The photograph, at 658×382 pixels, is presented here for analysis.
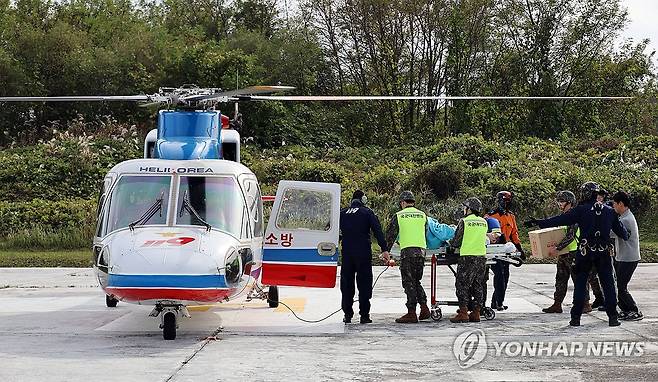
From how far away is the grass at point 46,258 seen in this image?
22.4m

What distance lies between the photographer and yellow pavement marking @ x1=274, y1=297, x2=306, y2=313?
1467 centimetres

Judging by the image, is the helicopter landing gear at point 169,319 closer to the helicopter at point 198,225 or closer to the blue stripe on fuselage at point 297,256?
the helicopter at point 198,225

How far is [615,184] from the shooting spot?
27.7m

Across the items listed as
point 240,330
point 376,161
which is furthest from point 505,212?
point 376,161

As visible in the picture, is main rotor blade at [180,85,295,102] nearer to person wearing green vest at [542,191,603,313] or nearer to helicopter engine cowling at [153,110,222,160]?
helicopter engine cowling at [153,110,222,160]

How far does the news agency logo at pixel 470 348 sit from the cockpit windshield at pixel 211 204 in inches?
119

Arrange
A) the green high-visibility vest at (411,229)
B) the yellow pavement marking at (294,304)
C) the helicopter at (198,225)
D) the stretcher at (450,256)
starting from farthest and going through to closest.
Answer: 1. the yellow pavement marking at (294,304)
2. the stretcher at (450,256)
3. the green high-visibility vest at (411,229)
4. the helicopter at (198,225)

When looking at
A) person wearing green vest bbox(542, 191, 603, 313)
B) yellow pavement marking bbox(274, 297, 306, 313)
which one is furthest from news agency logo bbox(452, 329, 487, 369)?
yellow pavement marking bbox(274, 297, 306, 313)

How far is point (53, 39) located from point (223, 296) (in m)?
29.3

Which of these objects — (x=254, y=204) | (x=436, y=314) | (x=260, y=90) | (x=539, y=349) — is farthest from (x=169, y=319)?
(x=539, y=349)

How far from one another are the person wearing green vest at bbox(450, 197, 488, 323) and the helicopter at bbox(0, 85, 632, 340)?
1732 mm

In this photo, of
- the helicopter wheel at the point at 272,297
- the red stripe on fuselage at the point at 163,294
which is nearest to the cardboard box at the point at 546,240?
the helicopter wheel at the point at 272,297

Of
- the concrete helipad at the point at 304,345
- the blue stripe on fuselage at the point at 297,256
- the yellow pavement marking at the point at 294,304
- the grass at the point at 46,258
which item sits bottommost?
the grass at the point at 46,258

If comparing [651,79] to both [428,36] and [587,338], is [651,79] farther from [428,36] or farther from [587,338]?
[587,338]
